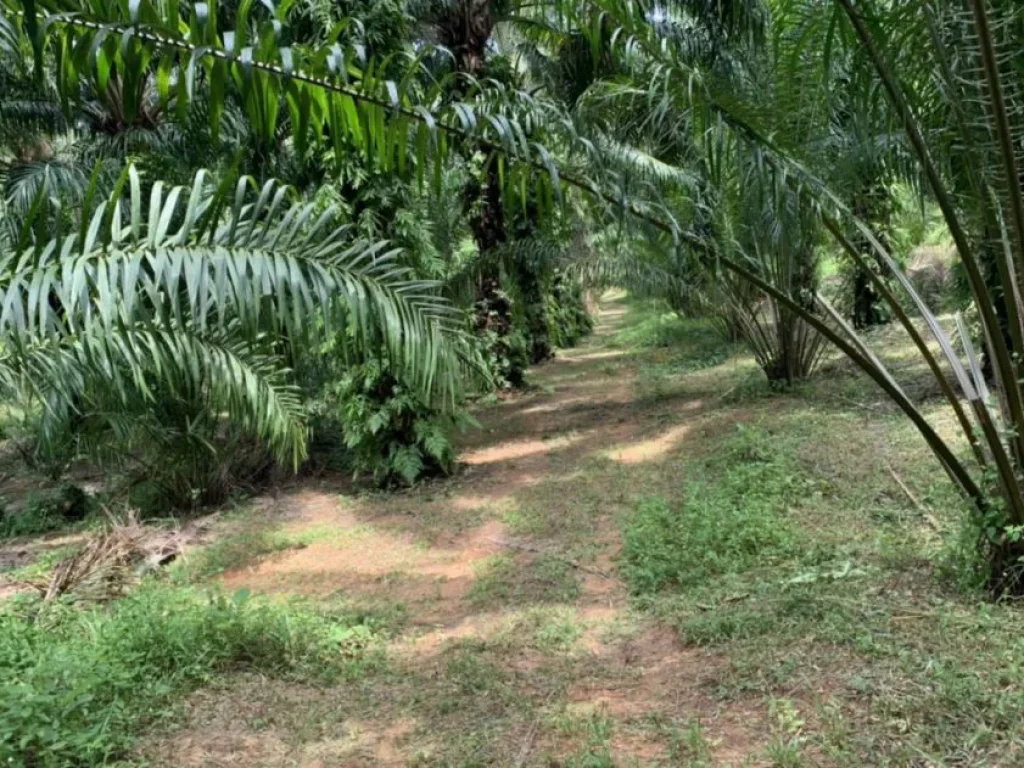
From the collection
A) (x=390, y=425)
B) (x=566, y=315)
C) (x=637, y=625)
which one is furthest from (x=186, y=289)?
(x=566, y=315)

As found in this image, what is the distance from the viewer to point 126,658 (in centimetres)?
325

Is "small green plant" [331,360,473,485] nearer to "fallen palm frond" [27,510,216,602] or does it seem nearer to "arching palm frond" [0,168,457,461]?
"fallen palm frond" [27,510,216,602]

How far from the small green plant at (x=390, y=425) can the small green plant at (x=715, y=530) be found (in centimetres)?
218

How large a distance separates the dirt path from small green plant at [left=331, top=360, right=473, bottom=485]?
11.3 inches

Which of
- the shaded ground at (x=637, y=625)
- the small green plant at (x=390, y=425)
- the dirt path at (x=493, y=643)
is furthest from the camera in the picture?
the small green plant at (x=390, y=425)

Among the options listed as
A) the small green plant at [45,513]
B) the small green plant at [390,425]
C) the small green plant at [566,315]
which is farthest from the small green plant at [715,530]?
the small green plant at [566,315]

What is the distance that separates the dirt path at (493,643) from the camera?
2678 millimetres

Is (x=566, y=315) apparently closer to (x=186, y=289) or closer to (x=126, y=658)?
(x=186, y=289)

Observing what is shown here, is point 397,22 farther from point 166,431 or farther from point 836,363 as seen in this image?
point 836,363

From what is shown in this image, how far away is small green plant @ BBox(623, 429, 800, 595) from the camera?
400 centimetres

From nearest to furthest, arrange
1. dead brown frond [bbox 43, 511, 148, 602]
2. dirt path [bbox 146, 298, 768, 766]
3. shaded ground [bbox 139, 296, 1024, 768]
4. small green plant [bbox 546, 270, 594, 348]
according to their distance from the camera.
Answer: shaded ground [bbox 139, 296, 1024, 768] → dirt path [bbox 146, 298, 768, 766] → dead brown frond [bbox 43, 511, 148, 602] → small green plant [bbox 546, 270, 594, 348]

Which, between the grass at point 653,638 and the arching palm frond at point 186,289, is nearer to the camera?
the grass at point 653,638

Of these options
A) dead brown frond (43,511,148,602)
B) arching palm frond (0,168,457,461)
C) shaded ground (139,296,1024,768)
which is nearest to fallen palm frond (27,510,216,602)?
dead brown frond (43,511,148,602)

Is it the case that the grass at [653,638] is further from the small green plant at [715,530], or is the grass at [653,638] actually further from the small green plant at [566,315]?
the small green plant at [566,315]
